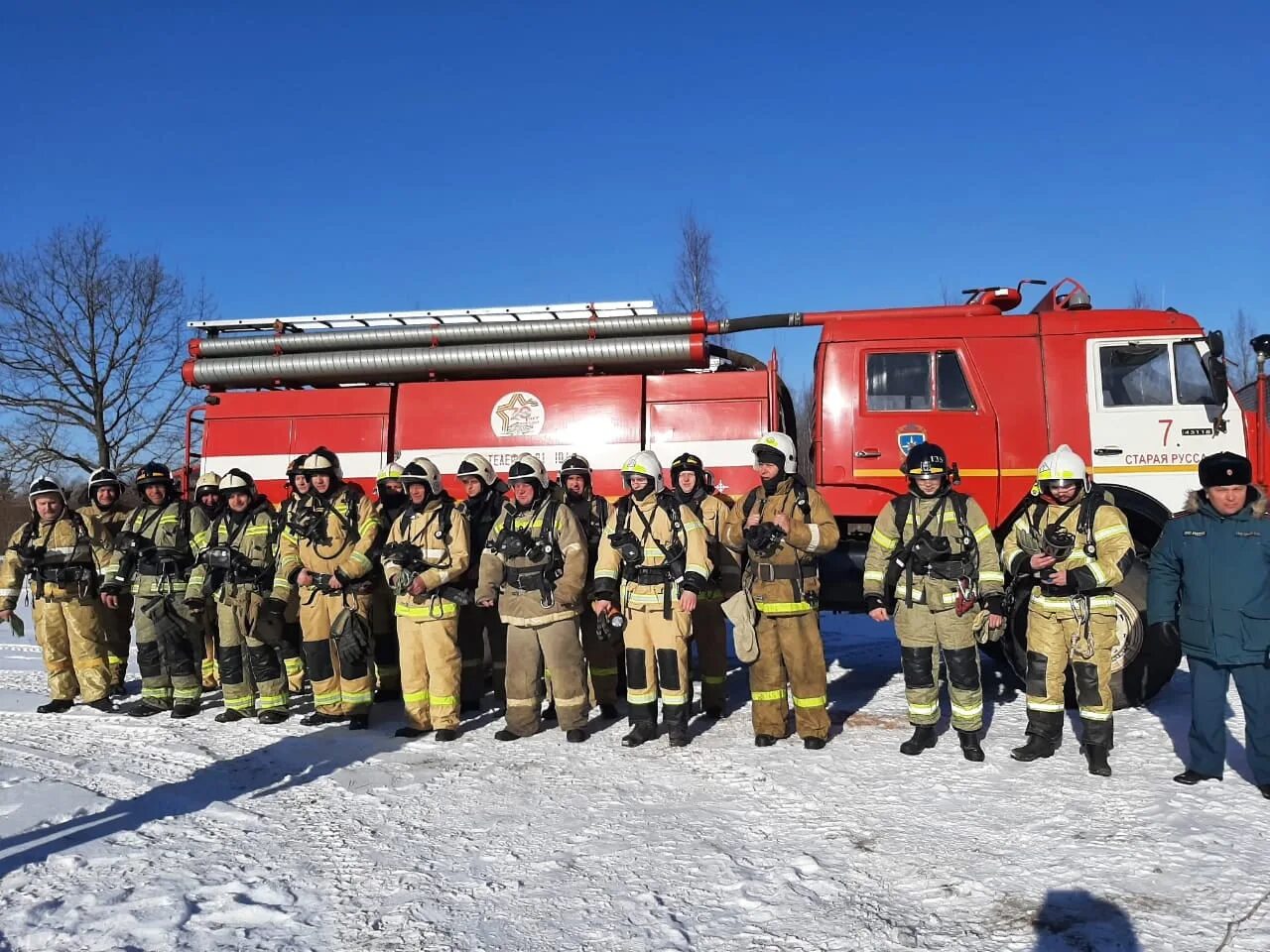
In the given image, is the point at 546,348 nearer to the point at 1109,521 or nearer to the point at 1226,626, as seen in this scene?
the point at 1109,521

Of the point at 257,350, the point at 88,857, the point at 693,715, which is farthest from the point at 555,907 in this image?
the point at 257,350

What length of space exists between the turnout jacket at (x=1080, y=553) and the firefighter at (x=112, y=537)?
24.0ft

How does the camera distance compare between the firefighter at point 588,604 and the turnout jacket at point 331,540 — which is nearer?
the turnout jacket at point 331,540

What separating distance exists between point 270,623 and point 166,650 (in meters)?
1.07

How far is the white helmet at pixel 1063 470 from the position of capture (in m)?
5.16

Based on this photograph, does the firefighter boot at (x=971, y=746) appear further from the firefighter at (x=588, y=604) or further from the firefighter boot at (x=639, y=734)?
the firefighter at (x=588, y=604)

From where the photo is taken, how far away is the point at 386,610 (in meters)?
7.05

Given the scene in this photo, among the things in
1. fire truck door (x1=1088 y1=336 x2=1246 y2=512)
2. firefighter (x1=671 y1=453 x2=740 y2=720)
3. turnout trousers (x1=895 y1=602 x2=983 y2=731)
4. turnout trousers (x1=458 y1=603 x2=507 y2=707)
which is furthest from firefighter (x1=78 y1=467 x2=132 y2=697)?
fire truck door (x1=1088 y1=336 x2=1246 y2=512)

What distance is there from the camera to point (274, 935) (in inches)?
126

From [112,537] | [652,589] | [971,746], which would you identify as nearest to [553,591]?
[652,589]

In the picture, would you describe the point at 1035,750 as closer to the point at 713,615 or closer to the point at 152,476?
the point at 713,615

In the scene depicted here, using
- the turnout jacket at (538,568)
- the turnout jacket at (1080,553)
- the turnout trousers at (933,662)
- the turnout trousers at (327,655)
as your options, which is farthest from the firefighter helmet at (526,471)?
the turnout jacket at (1080,553)

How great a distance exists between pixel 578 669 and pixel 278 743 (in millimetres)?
2169

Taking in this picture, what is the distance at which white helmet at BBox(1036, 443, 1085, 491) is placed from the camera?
16.9ft
